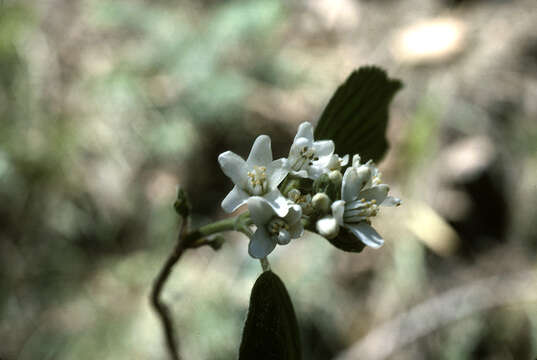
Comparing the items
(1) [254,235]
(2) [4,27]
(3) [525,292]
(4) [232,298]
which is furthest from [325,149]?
(2) [4,27]

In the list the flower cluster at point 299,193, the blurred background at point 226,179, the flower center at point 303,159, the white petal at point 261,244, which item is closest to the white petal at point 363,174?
the flower cluster at point 299,193

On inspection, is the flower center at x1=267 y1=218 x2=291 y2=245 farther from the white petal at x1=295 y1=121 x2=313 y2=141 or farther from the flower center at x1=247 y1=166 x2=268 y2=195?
the white petal at x1=295 y1=121 x2=313 y2=141

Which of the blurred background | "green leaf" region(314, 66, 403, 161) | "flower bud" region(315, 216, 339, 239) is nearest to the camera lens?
"flower bud" region(315, 216, 339, 239)

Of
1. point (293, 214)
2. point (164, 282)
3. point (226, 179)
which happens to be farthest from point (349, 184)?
point (226, 179)

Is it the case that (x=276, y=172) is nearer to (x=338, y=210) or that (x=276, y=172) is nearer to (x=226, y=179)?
(x=338, y=210)

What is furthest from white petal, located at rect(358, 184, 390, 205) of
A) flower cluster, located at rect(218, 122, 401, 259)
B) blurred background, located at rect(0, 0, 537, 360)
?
blurred background, located at rect(0, 0, 537, 360)

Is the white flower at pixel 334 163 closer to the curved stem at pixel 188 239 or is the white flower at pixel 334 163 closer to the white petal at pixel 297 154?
the white petal at pixel 297 154
